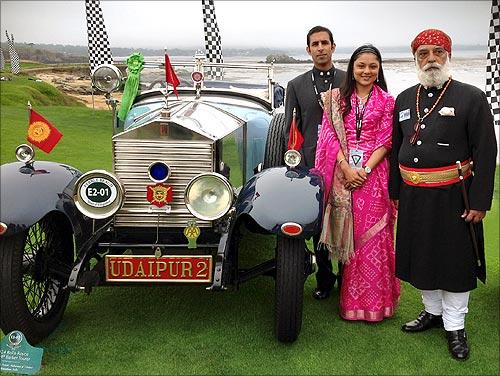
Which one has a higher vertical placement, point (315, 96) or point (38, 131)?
point (315, 96)

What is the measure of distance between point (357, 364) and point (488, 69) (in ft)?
10.5

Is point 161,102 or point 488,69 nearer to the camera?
point 161,102

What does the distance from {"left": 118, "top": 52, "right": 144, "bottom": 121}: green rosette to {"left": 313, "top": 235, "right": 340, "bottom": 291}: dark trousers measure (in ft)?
4.71

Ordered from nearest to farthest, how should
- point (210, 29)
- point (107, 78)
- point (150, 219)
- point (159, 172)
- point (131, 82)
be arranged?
point (159, 172) < point (150, 219) < point (107, 78) < point (131, 82) < point (210, 29)

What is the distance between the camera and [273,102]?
13.2 feet

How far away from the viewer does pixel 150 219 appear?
8.20 ft

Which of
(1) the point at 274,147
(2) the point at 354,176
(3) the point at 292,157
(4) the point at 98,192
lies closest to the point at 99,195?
(4) the point at 98,192

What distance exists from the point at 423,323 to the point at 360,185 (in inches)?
30.5

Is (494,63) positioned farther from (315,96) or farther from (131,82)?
(131,82)

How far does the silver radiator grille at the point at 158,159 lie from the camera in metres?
2.45

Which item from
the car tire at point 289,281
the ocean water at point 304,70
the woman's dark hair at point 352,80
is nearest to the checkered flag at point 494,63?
the ocean water at point 304,70

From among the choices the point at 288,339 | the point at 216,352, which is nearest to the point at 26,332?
the point at 216,352

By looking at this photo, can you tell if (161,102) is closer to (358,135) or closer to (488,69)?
(358,135)

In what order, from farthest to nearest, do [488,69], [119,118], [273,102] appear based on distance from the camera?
[488,69] < [273,102] < [119,118]
